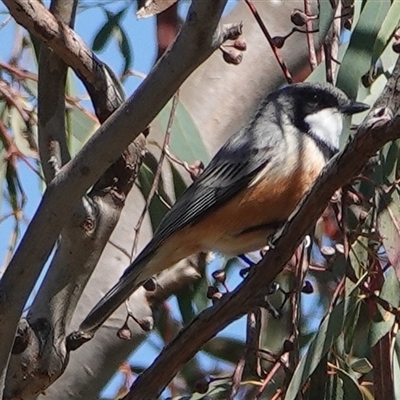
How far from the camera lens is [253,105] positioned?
124 inches

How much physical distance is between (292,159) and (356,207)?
28 centimetres

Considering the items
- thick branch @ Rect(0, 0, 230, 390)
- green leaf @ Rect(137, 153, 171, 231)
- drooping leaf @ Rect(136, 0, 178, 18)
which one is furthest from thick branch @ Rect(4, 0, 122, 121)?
green leaf @ Rect(137, 153, 171, 231)

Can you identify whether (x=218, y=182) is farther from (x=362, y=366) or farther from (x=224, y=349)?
(x=362, y=366)

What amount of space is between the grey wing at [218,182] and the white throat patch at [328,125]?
152mm

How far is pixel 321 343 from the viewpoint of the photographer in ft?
→ 6.95

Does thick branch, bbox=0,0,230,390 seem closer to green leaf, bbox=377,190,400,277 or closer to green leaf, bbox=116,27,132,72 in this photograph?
green leaf, bbox=377,190,400,277

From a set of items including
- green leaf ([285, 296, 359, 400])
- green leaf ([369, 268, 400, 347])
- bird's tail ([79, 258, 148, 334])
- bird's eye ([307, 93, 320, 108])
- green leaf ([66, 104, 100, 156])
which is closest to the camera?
green leaf ([285, 296, 359, 400])

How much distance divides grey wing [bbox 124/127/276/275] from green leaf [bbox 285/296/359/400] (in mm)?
581

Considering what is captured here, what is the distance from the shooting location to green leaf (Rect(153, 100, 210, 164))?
8.39ft

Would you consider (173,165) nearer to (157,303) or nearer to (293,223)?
(157,303)

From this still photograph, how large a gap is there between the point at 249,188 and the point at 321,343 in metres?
0.68

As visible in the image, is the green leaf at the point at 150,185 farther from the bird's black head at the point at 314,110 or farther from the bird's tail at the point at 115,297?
the bird's black head at the point at 314,110

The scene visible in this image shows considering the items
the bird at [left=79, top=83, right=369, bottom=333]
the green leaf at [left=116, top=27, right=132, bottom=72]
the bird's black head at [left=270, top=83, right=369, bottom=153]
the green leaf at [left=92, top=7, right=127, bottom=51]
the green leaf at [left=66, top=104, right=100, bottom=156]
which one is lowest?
the bird at [left=79, top=83, right=369, bottom=333]

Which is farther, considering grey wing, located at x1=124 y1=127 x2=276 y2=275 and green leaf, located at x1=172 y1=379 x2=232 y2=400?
grey wing, located at x1=124 y1=127 x2=276 y2=275
